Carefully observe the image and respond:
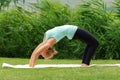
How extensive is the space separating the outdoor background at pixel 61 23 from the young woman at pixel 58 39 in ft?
10.1

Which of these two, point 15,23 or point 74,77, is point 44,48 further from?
point 15,23

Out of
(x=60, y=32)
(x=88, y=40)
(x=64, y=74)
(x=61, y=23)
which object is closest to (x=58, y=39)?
(x=60, y=32)

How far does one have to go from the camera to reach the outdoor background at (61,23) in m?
13.9

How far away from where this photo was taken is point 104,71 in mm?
9094

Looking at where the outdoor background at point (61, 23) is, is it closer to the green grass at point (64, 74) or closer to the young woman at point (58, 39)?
the young woman at point (58, 39)

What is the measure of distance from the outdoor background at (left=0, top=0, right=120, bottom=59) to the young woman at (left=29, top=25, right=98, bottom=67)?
3.08m

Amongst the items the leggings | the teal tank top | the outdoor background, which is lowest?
the outdoor background

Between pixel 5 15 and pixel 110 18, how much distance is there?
139 inches

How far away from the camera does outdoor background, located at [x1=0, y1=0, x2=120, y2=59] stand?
1385cm

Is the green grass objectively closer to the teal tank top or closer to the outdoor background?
the teal tank top

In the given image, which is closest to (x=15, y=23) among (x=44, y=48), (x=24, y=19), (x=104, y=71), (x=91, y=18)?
(x=24, y=19)

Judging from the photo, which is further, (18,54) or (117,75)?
(18,54)

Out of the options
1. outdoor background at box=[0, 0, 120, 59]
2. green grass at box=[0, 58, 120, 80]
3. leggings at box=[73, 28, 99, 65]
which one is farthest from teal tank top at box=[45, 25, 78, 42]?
outdoor background at box=[0, 0, 120, 59]

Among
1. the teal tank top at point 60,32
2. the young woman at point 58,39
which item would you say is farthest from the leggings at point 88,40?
the teal tank top at point 60,32
